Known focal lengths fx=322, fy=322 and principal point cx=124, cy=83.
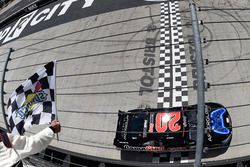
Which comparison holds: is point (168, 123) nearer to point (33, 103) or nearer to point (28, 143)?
point (33, 103)

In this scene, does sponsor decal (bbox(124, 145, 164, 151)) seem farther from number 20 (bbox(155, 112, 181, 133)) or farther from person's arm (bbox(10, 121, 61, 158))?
person's arm (bbox(10, 121, 61, 158))

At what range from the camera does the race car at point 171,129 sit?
6.30 meters

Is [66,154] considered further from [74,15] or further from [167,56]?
[74,15]

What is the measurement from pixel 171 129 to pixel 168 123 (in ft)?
0.49

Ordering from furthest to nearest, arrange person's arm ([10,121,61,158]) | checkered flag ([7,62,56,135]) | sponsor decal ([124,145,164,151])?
sponsor decal ([124,145,164,151]), checkered flag ([7,62,56,135]), person's arm ([10,121,61,158])

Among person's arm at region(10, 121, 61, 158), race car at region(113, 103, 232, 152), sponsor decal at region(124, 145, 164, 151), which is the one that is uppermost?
race car at region(113, 103, 232, 152)

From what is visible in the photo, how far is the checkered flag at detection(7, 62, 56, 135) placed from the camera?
431cm

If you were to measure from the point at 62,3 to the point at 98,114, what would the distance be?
268 inches

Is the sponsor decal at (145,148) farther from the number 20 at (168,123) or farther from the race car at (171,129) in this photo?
the number 20 at (168,123)

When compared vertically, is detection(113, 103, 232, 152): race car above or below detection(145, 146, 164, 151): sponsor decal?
above

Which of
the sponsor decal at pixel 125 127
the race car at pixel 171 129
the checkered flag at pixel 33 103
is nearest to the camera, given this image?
the checkered flag at pixel 33 103

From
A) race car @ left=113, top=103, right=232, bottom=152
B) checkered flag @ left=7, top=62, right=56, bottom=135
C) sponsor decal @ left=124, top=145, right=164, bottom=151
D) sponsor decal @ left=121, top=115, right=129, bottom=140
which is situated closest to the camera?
checkered flag @ left=7, top=62, right=56, bottom=135

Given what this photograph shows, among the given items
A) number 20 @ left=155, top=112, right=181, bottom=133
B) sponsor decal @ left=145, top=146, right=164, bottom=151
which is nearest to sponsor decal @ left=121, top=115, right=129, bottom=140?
sponsor decal @ left=145, top=146, right=164, bottom=151

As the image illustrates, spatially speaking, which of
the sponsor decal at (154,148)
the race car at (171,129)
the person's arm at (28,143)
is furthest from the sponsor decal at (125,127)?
the person's arm at (28,143)
